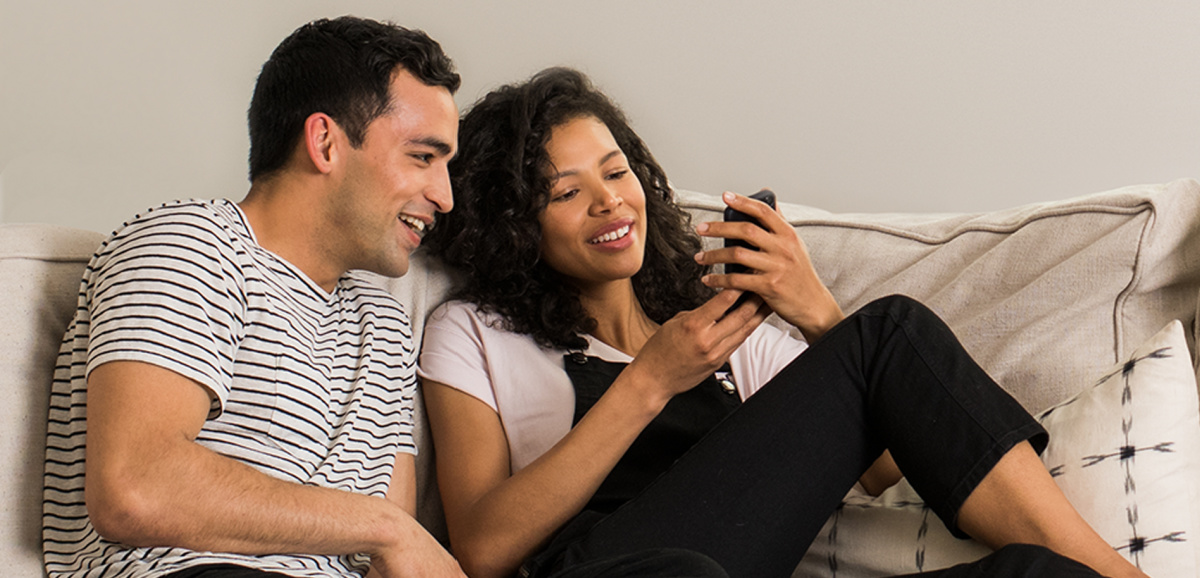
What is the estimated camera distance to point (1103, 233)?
1.48 m

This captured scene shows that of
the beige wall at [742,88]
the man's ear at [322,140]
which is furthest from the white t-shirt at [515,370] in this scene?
the beige wall at [742,88]

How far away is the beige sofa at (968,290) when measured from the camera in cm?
115

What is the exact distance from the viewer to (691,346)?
124 cm

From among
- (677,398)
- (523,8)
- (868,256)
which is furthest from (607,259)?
(523,8)

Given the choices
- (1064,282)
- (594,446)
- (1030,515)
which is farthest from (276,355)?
(1064,282)

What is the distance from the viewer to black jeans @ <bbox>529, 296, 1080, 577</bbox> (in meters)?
1.11

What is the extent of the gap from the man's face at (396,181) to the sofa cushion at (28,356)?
34 cm

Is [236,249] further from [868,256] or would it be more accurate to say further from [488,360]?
[868,256]

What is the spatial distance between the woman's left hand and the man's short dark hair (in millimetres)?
482

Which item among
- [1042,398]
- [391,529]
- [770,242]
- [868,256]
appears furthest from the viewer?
[868,256]

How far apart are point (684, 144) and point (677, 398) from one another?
1.05m

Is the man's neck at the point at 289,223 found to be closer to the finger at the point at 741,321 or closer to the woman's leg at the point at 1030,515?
the finger at the point at 741,321

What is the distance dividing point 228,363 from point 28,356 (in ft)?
0.85

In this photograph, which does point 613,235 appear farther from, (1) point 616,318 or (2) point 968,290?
(2) point 968,290
